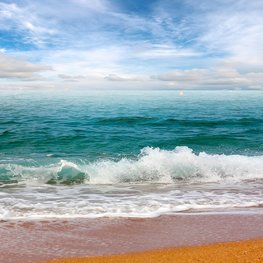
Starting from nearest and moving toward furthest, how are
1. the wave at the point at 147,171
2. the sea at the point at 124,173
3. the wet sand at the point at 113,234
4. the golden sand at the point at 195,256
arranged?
1. the golden sand at the point at 195,256
2. the wet sand at the point at 113,234
3. the sea at the point at 124,173
4. the wave at the point at 147,171

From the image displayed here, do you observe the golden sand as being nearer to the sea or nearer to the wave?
the sea

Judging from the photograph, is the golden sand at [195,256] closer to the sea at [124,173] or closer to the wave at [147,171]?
the sea at [124,173]

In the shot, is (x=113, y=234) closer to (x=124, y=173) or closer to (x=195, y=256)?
(x=195, y=256)

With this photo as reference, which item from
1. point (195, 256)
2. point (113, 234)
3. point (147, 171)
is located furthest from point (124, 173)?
point (195, 256)

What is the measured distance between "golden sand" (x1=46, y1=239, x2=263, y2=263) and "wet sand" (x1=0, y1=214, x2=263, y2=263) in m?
0.38

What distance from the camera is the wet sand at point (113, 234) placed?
5938 mm

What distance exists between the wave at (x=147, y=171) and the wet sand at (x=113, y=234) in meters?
5.01

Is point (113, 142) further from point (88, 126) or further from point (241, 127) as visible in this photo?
point (241, 127)

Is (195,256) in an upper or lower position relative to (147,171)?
upper

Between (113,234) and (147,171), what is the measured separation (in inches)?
267

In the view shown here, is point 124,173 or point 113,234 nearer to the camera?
point 113,234

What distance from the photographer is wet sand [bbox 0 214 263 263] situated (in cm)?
594

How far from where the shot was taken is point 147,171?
13508 millimetres

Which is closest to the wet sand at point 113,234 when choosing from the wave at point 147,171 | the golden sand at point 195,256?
the golden sand at point 195,256
